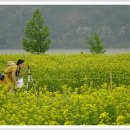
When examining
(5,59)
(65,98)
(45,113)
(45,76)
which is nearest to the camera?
(45,113)

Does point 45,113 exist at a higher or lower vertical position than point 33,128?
lower

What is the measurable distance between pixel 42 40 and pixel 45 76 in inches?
1526

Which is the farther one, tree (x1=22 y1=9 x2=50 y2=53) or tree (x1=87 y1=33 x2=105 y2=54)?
tree (x1=87 y1=33 x2=105 y2=54)

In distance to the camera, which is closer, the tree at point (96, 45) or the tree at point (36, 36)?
the tree at point (36, 36)

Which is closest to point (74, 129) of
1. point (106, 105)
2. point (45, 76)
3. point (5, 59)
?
point (106, 105)

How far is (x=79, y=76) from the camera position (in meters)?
20.2

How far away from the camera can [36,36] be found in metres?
58.8

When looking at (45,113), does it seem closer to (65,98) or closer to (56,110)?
(56,110)

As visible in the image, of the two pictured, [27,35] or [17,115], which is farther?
[27,35]

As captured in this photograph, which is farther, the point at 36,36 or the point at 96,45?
the point at 96,45

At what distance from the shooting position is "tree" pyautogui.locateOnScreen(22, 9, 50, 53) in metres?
56.7

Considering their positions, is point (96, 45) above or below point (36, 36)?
below

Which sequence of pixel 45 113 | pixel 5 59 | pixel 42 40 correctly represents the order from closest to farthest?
pixel 45 113 → pixel 5 59 → pixel 42 40

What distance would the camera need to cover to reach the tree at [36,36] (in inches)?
2232
